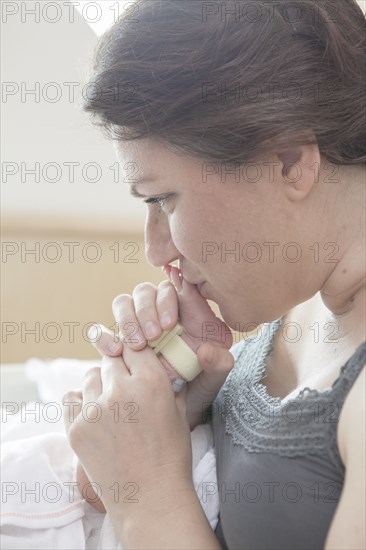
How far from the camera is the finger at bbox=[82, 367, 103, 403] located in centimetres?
96

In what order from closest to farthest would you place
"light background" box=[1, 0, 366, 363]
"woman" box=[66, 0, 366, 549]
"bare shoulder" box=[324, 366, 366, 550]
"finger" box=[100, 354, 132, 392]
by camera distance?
1. "bare shoulder" box=[324, 366, 366, 550]
2. "woman" box=[66, 0, 366, 549]
3. "finger" box=[100, 354, 132, 392]
4. "light background" box=[1, 0, 366, 363]

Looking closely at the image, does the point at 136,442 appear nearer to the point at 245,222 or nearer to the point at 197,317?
the point at 197,317

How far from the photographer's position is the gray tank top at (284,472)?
778 millimetres

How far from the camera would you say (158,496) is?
0.86m

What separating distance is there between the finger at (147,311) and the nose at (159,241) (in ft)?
0.27

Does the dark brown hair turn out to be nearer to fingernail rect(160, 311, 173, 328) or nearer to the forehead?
the forehead

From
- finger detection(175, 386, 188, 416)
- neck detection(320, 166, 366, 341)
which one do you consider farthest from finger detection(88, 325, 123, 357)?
neck detection(320, 166, 366, 341)

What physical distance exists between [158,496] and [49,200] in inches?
48.5

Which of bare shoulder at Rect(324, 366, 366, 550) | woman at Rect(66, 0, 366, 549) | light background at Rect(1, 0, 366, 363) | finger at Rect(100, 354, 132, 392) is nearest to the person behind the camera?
bare shoulder at Rect(324, 366, 366, 550)

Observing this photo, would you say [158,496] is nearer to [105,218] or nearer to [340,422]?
[340,422]

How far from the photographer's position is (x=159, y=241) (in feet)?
3.13

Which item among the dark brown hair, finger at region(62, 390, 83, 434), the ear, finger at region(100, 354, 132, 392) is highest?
the dark brown hair

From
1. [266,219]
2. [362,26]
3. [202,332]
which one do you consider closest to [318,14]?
[362,26]

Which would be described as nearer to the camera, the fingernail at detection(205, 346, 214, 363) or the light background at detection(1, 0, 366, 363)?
the fingernail at detection(205, 346, 214, 363)
